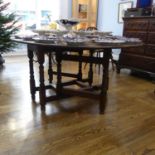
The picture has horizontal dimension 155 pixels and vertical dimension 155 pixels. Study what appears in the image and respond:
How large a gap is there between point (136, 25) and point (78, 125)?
2.37 metres

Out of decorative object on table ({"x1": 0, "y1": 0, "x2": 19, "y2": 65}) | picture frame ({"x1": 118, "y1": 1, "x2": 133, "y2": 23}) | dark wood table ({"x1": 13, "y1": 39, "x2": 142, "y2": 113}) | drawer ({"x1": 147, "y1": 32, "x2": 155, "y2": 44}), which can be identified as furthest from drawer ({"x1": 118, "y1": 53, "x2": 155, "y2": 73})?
decorative object on table ({"x1": 0, "y1": 0, "x2": 19, "y2": 65})

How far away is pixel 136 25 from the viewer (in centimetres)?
356

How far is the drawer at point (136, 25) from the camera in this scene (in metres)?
3.42

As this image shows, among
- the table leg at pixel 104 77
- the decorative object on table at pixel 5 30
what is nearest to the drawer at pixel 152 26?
the table leg at pixel 104 77

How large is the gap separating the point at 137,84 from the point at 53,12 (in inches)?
135

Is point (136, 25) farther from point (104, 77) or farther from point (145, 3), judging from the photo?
point (104, 77)

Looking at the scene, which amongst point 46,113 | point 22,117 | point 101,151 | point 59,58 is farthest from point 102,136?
point 59,58

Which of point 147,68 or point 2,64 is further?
point 2,64

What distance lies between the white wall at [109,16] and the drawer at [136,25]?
0.92 metres

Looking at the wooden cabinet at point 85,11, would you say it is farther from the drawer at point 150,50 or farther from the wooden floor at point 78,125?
the wooden floor at point 78,125

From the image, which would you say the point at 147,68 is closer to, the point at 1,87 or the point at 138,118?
the point at 138,118

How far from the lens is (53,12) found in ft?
18.4

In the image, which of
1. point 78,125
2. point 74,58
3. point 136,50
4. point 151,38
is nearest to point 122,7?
point 136,50

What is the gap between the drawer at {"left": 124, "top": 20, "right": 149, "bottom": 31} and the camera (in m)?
3.42
